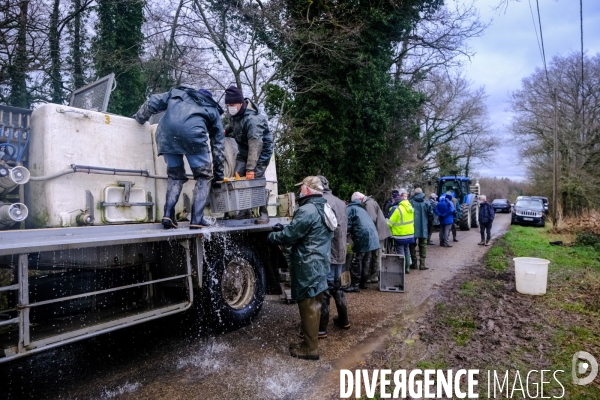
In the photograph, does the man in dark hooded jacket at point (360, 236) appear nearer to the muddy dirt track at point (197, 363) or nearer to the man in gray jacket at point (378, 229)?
the man in gray jacket at point (378, 229)

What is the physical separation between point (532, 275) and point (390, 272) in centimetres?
222

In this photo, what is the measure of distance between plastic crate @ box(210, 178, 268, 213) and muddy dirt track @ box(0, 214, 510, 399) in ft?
4.03

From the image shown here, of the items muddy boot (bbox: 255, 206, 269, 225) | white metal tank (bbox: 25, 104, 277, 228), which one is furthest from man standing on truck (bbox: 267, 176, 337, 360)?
white metal tank (bbox: 25, 104, 277, 228)

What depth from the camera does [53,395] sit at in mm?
3584

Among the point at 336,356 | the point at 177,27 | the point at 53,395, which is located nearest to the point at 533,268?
the point at 336,356

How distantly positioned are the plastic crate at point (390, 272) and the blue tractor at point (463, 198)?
498 inches

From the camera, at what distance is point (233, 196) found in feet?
16.0

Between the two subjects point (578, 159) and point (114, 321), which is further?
point (578, 159)

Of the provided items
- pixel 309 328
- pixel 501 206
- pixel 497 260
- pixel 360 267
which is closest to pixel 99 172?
pixel 309 328

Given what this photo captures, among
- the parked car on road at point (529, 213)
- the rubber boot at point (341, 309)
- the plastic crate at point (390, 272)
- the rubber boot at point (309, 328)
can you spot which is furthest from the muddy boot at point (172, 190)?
the parked car on road at point (529, 213)

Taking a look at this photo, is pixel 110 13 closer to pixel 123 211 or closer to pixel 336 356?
pixel 123 211

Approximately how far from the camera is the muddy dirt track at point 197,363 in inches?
143

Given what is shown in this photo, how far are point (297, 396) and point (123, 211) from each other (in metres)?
2.40

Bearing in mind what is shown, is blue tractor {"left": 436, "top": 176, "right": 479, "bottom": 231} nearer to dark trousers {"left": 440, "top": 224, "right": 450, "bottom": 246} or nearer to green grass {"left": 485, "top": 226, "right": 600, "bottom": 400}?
dark trousers {"left": 440, "top": 224, "right": 450, "bottom": 246}
